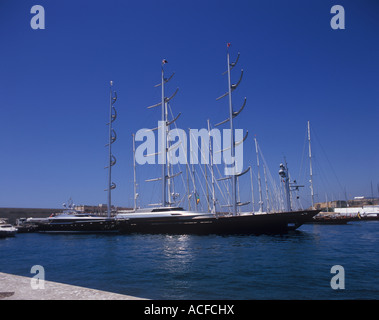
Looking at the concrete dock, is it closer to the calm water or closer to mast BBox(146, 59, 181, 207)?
the calm water

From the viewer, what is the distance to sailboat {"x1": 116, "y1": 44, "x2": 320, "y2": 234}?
4047 cm

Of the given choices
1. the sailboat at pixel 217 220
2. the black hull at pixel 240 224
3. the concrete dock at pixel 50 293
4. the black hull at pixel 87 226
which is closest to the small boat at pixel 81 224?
the black hull at pixel 87 226

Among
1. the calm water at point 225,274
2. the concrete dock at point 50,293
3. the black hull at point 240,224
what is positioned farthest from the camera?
the black hull at point 240,224

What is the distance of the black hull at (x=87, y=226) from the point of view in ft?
182

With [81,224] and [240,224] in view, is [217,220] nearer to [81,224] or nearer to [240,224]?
[240,224]

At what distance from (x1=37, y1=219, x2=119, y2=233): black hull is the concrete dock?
152ft

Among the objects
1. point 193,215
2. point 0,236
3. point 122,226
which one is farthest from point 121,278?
point 0,236

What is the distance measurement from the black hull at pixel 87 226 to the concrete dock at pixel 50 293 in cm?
4623

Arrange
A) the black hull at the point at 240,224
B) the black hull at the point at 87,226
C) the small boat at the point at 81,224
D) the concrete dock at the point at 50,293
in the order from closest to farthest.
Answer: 1. the concrete dock at the point at 50,293
2. the black hull at the point at 240,224
3. the black hull at the point at 87,226
4. the small boat at the point at 81,224

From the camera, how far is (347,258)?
2117 cm

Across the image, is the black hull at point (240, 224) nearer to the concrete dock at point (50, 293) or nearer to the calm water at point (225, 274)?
the calm water at point (225, 274)
